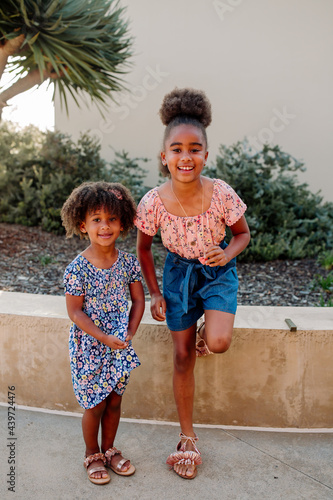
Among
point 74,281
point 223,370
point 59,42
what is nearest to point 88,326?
point 74,281

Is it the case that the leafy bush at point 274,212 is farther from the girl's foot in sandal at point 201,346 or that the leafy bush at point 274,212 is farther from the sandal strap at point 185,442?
the sandal strap at point 185,442

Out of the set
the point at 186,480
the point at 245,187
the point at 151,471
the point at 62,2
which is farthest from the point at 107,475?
the point at 62,2

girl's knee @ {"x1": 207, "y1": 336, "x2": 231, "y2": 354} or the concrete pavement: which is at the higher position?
girl's knee @ {"x1": 207, "y1": 336, "x2": 231, "y2": 354}

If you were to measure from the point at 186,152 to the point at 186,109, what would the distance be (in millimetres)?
227

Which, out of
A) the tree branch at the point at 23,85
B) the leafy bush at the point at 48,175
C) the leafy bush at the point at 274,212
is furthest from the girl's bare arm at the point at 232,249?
the tree branch at the point at 23,85

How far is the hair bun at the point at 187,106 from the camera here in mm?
2398

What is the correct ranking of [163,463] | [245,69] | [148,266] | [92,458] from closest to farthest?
[92,458] → [163,463] → [148,266] → [245,69]

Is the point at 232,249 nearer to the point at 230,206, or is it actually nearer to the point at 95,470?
the point at 230,206

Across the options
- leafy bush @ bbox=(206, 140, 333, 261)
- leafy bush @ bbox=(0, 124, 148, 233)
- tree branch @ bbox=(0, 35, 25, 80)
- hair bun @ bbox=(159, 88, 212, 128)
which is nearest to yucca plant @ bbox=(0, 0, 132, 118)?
tree branch @ bbox=(0, 35, 25, 80)

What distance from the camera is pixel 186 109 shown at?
239 cm

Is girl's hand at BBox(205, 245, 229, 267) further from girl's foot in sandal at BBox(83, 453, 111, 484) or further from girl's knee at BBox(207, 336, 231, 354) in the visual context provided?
girl's foot in sandal at BBox(83, 453, 111, 484)

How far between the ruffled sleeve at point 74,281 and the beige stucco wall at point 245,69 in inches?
187

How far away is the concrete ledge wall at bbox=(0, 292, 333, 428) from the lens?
2.64 meters

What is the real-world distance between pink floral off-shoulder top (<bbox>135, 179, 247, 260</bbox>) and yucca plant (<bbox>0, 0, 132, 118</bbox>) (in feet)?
9.73
